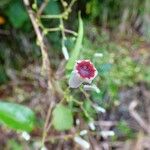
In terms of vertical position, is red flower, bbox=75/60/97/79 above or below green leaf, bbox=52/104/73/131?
above

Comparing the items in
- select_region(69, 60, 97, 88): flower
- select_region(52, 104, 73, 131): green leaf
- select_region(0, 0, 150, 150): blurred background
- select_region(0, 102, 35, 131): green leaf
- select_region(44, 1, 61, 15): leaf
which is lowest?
select_region(0, 0, 150, 150): blurred background

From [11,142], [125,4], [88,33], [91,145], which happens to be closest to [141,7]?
[125,4]

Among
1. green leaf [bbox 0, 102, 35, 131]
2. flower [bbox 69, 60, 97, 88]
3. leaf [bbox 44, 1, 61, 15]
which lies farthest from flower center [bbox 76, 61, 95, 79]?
leaf [bbox 44, 1, 61, 15]

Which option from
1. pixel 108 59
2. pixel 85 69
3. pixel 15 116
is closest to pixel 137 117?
pixel 108 59

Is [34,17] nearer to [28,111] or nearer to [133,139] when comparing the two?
[28,111]

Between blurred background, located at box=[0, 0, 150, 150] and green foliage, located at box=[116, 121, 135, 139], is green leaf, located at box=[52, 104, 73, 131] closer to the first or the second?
blurred background, located at box=[0, 0, 150, 150]

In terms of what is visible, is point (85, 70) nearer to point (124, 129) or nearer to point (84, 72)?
point (84, 72)

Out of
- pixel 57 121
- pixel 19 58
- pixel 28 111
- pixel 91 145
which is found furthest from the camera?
pixel 19 58
